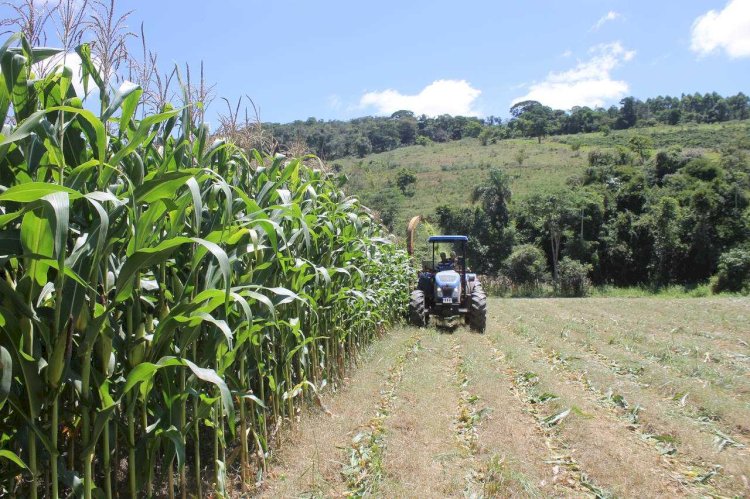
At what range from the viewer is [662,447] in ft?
14.2

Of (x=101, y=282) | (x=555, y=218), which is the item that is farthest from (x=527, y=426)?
(x=555, y=218)

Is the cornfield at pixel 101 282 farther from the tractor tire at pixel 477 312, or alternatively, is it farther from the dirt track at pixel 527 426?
the tractor tire at pixel 477 312

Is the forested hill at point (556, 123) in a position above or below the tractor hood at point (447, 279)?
above

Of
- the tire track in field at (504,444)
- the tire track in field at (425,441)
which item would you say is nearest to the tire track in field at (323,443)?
the tire track in field at (425,441)

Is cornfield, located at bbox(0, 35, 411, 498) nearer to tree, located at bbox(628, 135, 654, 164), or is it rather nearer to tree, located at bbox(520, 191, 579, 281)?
tree, located at bbox(520, 191, 579, 281)

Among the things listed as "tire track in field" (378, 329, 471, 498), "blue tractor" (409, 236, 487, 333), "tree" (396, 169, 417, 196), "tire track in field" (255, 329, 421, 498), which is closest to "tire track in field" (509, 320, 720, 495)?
"tire track in field" (378, 329, 471, 498)

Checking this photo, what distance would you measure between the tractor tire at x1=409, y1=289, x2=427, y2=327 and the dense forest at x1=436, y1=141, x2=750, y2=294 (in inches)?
775

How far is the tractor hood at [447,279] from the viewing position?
10523 mm

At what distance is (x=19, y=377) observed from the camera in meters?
1.83

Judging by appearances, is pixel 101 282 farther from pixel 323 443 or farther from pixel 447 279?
Answer: pixel 447 279

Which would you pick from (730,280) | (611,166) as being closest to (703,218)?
(730,280)

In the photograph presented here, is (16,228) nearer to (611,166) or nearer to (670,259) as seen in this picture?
(670,259)

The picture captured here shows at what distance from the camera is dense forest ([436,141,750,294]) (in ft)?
92.4

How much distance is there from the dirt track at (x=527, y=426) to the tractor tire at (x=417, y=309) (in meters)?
1.78
